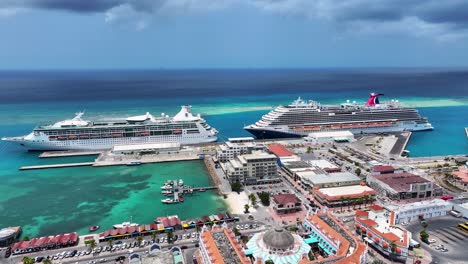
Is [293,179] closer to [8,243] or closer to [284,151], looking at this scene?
[284,151]

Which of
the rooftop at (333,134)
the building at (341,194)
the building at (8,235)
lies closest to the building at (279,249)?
the building at (341,194)

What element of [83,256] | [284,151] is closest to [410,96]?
[284,151]

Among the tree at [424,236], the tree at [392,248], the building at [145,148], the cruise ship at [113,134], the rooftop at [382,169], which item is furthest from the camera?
the cruise ship at [113,134]

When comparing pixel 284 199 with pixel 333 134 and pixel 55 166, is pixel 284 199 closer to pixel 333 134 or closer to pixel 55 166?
pixel 333 134

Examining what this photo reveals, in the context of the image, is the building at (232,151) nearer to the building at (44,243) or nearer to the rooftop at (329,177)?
the rooftop at (329,177)

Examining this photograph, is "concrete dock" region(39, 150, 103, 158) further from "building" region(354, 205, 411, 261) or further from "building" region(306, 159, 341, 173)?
"building" region(354, 205, 411, 261)

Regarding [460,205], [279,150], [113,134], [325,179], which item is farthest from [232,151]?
[460,205]

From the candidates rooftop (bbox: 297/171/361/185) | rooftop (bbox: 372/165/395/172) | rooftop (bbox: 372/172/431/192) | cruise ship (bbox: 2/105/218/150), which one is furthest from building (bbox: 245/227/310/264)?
cruise ship (bbox: 2/105/218/150)
